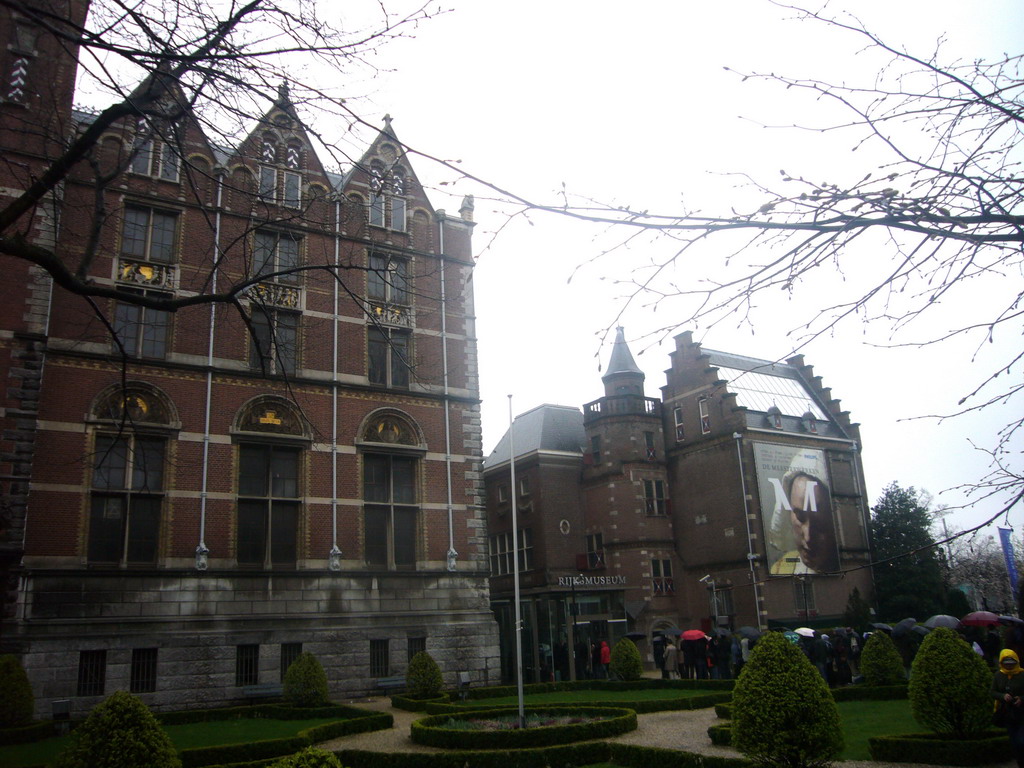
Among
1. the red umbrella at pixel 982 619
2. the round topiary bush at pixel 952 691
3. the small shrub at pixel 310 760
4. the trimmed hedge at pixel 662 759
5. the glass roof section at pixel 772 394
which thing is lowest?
the trimmed hedge at pixel 662 759

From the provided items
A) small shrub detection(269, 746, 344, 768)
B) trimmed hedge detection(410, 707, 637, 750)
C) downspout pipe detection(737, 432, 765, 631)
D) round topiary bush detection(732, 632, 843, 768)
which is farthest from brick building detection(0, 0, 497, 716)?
downspout pipe detection(737, 432, 765, 631)

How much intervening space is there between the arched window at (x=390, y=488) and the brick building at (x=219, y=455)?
0.23 feet

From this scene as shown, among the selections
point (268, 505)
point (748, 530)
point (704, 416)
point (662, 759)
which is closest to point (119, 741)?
point (662, 759)

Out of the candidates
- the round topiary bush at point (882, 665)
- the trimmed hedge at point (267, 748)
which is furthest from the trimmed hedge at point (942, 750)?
the trimmed hedge at point (267, 748)

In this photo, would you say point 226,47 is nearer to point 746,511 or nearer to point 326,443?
point 326,443

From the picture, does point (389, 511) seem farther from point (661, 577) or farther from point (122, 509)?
point (661, 577)

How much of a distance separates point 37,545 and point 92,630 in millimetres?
2608

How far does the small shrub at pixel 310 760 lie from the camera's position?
632 cm

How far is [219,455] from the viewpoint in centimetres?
2406

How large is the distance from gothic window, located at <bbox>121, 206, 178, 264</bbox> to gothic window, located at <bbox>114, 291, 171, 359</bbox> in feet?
4.16

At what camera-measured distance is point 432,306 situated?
96.1ft

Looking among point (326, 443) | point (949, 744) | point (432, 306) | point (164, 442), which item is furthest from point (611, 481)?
point (949, 744)

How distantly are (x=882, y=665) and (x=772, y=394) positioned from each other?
2754cm

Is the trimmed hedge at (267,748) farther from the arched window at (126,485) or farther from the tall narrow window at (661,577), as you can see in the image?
the tall narrow window at (661,577)
